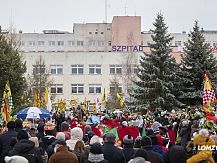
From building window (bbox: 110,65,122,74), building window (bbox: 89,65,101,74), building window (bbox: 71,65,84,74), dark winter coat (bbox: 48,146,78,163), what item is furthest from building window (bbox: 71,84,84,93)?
dark winter coat (bbox: 48,146,78,163)

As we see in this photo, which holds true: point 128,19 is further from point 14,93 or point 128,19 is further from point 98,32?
point 14,93

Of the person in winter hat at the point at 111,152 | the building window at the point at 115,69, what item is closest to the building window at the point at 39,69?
the building window at the point at 115,69

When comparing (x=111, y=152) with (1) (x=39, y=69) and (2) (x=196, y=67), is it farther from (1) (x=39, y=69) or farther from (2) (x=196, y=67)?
(1) (x=39, y=69)

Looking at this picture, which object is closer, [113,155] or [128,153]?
[113,155]

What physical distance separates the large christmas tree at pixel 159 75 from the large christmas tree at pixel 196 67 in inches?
34.0

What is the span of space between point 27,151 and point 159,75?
29.0 meters

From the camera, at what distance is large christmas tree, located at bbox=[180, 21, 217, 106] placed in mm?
37562

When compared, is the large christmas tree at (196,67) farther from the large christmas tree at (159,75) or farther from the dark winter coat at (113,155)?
the dark winter coat at (113,155)

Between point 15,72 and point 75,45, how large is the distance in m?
70.1

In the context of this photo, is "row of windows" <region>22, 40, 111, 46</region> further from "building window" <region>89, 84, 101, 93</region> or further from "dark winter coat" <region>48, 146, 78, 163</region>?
"dark winter coat" <region>48, 146, 78, 163</region>

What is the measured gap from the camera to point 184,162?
9.26 m

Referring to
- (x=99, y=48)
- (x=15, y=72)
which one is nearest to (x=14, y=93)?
(x=15, y=72)

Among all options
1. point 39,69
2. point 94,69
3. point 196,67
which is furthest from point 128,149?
point 94,69

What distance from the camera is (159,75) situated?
37812 mm
